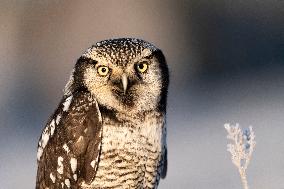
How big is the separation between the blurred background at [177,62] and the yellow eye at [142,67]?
4.25 m

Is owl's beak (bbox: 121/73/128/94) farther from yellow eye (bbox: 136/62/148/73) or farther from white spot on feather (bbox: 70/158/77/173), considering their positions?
white spot on feather (bbox: 70/158/77/173)

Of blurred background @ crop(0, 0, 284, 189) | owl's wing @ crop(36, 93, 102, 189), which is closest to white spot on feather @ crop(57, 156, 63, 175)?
owl's wing @ crop(36, 93, 102, 189)

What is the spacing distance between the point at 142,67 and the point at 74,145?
2.10ft

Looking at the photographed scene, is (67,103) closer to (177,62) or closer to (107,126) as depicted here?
(107,126)

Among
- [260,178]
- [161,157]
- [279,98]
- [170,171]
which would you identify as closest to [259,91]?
[279,98]

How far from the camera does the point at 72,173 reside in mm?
6062

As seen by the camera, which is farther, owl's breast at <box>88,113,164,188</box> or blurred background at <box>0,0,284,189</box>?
blurred background at <box>0,0,284,189</box>

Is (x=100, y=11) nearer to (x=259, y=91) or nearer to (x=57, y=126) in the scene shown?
(x=259, y=91)

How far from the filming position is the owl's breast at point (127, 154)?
5.99m

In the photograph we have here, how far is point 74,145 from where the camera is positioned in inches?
238

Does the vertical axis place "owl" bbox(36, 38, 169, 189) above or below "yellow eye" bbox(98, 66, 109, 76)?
below

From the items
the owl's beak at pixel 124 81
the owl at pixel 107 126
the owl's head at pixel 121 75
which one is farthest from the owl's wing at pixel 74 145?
the owl's beak at pixel 124 81

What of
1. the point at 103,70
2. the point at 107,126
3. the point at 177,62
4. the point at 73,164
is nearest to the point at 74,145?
the point at 73,164

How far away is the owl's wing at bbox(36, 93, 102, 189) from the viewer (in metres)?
6.00
